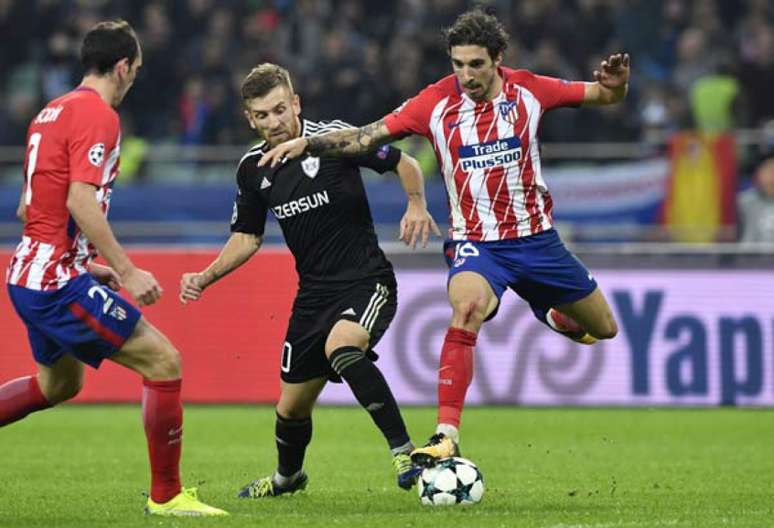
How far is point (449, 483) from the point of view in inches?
291

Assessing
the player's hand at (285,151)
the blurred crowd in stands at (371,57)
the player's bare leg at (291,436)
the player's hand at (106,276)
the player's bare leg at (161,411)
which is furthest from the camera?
the blurred crowd in stands at (371,57)

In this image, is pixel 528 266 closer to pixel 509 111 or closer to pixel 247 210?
pixel 509 111

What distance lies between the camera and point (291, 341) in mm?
8039

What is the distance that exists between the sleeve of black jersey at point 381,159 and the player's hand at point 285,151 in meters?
0.52

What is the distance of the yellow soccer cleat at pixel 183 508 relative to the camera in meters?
7.17

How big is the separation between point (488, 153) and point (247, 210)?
1289mm

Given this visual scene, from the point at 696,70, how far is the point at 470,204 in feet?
32.8

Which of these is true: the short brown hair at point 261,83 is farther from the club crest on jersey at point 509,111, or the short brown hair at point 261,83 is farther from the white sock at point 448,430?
the white sock at point 448,430

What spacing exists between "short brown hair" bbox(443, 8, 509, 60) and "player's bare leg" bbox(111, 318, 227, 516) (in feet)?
7.18

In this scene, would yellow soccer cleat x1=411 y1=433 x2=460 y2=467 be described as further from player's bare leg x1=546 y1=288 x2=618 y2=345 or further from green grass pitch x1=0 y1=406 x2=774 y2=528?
player's bare leg x1=546 y1=288 x2=618 y2=345

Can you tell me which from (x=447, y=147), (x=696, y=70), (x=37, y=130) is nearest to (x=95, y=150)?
(x=37, y=130)

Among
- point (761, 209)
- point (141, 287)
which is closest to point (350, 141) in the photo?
point (141, 287)

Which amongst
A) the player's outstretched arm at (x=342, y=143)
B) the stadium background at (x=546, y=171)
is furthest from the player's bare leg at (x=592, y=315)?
the stadium background at (x=546, y=171)

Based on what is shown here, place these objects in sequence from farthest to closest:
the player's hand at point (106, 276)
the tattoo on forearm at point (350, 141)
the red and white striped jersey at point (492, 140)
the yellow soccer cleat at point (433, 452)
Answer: the red and white striped jersey at point (492, 140) → the tattoo on forearm at point (350, 141) → the player's hand at point (106, 276) → the yellow soccer cleat at point (433, 452)
